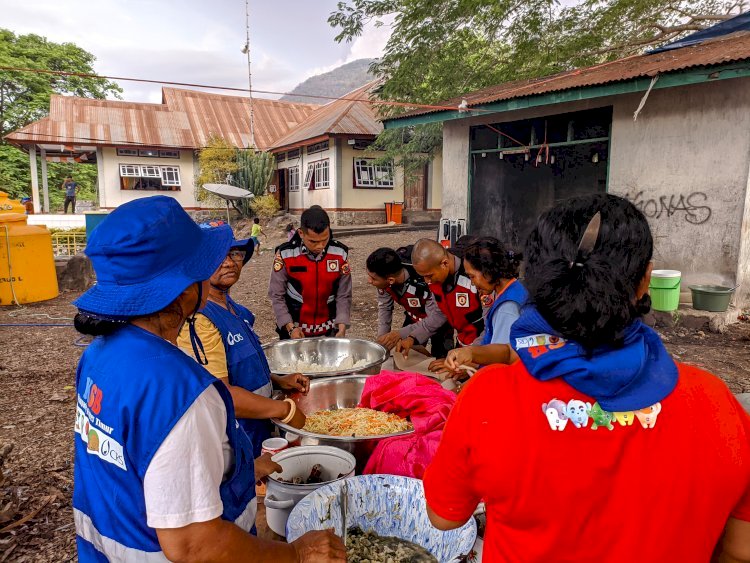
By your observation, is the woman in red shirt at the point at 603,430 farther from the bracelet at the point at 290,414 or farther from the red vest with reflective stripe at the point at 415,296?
the red vest with reflective stripe at the point at 415,296

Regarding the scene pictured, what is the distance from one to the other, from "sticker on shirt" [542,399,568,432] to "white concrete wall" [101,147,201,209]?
22715 mm

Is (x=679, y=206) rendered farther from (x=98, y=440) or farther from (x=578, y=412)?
(x=98, y=440)

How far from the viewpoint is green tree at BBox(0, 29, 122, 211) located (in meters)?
24.4

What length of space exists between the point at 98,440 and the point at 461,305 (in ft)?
9.46

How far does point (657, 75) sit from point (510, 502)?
718 centimetres

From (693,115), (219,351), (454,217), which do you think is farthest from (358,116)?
(219,351)

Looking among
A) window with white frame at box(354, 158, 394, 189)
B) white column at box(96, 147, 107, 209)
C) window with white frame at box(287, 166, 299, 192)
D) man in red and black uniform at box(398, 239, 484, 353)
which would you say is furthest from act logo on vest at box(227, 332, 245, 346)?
white column at box(96, 147, 107, 209)

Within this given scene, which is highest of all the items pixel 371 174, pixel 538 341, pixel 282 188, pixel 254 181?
pixel 371 174

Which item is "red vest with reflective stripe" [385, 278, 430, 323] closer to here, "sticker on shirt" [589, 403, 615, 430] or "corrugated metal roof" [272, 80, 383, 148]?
"sticker on shirt" [589, 403, 615, 430]

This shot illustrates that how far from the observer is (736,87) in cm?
661

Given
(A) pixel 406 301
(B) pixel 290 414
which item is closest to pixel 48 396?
(A) pixel 406 301

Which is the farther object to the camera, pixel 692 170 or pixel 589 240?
pixel 692 170

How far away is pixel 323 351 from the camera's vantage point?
129 inches

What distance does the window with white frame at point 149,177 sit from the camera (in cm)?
2198
